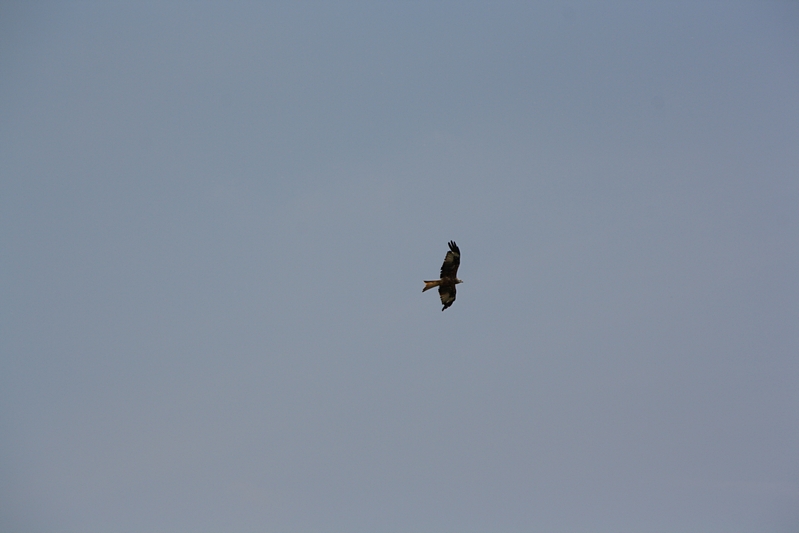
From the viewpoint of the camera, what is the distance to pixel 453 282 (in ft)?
A: 600

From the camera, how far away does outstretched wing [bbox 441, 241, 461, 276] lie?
181625 millimetres

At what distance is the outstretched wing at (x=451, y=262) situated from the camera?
18162 centimetres

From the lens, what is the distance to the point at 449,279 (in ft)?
600

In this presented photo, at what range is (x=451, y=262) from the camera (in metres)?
182

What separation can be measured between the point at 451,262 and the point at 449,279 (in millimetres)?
1413

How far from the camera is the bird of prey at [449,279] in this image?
596ft

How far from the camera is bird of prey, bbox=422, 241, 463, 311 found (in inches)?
7156
